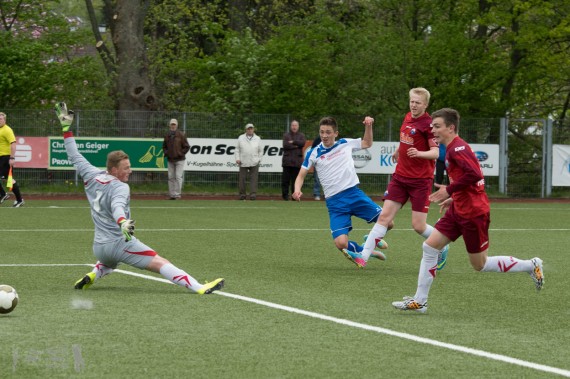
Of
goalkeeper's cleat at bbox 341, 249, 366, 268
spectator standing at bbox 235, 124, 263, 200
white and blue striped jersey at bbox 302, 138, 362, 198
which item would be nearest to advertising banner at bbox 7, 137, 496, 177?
spectator standing at bbox 235, 124, 263, 200

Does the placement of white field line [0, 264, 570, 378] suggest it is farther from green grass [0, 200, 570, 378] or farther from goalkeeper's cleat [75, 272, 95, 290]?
goalkeeper's cleat [75, 272, 95, 290]

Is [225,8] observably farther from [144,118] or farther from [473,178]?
[473,178]

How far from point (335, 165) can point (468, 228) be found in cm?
388

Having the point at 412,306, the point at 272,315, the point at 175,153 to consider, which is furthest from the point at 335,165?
the point at 175,153

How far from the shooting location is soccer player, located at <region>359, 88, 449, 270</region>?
11.5 metres

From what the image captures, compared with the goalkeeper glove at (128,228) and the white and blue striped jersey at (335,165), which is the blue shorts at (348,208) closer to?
the white and blue striped jersey at (335,165)

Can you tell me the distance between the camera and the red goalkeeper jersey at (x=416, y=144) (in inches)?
450

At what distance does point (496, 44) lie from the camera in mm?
34125

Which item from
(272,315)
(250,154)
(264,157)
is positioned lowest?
(272,315)

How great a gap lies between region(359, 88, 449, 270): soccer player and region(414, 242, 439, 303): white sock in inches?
115

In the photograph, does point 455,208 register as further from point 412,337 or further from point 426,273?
point 412,337

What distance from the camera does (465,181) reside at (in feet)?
27.6

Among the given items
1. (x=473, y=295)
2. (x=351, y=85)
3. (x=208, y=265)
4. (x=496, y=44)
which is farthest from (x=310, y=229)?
(x=496, y=44)

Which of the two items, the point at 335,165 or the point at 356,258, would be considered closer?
the point at 356,258
